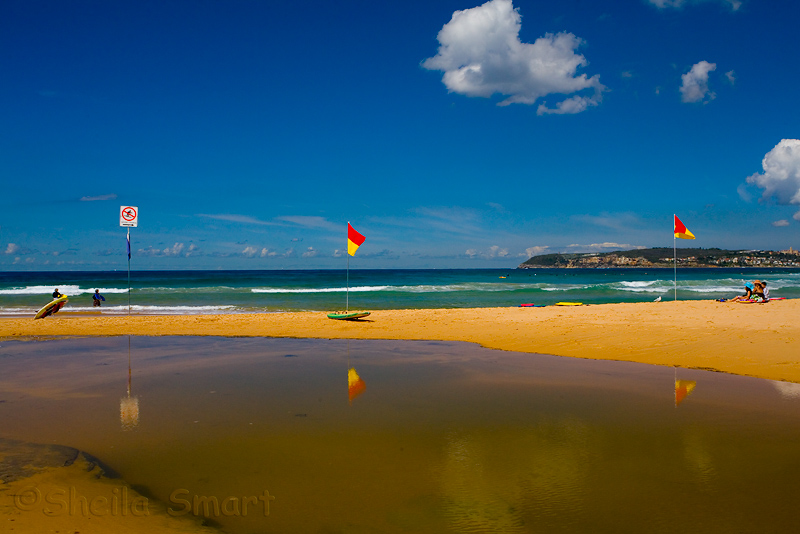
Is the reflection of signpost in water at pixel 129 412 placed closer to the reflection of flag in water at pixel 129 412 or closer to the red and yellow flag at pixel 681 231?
the reflection of flag in water at pixel 129 412

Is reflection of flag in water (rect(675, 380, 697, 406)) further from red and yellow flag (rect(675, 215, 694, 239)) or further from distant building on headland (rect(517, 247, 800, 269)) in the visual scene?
distant building on headland (rect(517, 247, 800, 269))

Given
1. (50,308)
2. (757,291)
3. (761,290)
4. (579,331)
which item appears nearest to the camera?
(579,331)

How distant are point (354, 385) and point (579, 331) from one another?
875cm

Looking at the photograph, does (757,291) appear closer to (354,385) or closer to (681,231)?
(681,231)

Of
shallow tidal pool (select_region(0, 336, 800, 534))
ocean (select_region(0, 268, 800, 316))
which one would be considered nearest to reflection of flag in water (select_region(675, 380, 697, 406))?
shallow tidal pool (select_region(0, 336, 800, 534))

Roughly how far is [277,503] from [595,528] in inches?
103

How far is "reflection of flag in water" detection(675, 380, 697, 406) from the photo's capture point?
24.7 feet

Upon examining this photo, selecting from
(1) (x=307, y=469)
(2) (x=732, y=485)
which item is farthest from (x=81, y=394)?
(2) (x=732, y=485)

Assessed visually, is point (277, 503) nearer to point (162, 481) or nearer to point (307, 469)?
point (307, 469)

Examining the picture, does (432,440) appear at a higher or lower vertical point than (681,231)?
lower

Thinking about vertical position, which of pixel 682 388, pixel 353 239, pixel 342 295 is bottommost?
pixel 682 388

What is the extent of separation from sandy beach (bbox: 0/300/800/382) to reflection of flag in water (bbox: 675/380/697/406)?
4.83ft

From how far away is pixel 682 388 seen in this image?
815 cm

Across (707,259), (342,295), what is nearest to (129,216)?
(342,295)
